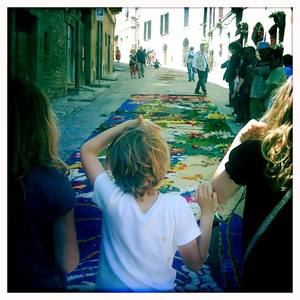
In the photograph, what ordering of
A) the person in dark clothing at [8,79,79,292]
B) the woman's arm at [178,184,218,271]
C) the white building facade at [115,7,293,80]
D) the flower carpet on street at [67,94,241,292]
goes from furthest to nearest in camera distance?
the white building facade at [115,7,293,80]
the flower carpet on street at [67,94,241,292]
the woman's arm at [178,184,218,271]
the person in dark clothing at [8,79,79,292]

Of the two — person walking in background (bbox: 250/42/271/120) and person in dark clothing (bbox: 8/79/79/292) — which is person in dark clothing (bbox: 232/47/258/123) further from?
person in dark clothing (bbox: 8/79/79/292)

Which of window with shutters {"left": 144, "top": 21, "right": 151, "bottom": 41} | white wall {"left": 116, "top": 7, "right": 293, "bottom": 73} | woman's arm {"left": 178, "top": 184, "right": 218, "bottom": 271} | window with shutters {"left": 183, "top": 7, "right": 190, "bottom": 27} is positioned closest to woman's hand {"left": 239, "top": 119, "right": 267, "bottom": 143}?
woman's arm {"left": 178, "top": 184, "right": 218, "bottom": 271}

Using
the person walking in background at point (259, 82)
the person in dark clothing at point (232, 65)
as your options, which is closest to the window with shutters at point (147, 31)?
the person in dark clothing at point (232, 65)

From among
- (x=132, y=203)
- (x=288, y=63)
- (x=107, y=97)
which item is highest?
(x=288, y=63)

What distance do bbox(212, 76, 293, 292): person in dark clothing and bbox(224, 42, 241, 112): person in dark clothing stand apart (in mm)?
479

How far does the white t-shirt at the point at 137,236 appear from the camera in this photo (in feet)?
4.17

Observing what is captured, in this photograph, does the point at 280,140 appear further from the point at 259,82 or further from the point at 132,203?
the point at 259,82

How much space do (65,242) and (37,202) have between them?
0.16m

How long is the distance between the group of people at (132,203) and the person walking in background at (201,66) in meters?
0.52

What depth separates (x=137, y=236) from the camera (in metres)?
1.30

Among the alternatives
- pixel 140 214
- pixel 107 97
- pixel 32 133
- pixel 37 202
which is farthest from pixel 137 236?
pixel 107 97

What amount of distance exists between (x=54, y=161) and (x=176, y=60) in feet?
3.11

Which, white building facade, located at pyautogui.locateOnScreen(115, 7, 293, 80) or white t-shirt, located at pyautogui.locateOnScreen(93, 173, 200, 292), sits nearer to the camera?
white t-shirt, located at pyautogui.locateOnScreen(93, 173, 200, 292)

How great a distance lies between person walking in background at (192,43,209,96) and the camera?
185 centimetres
